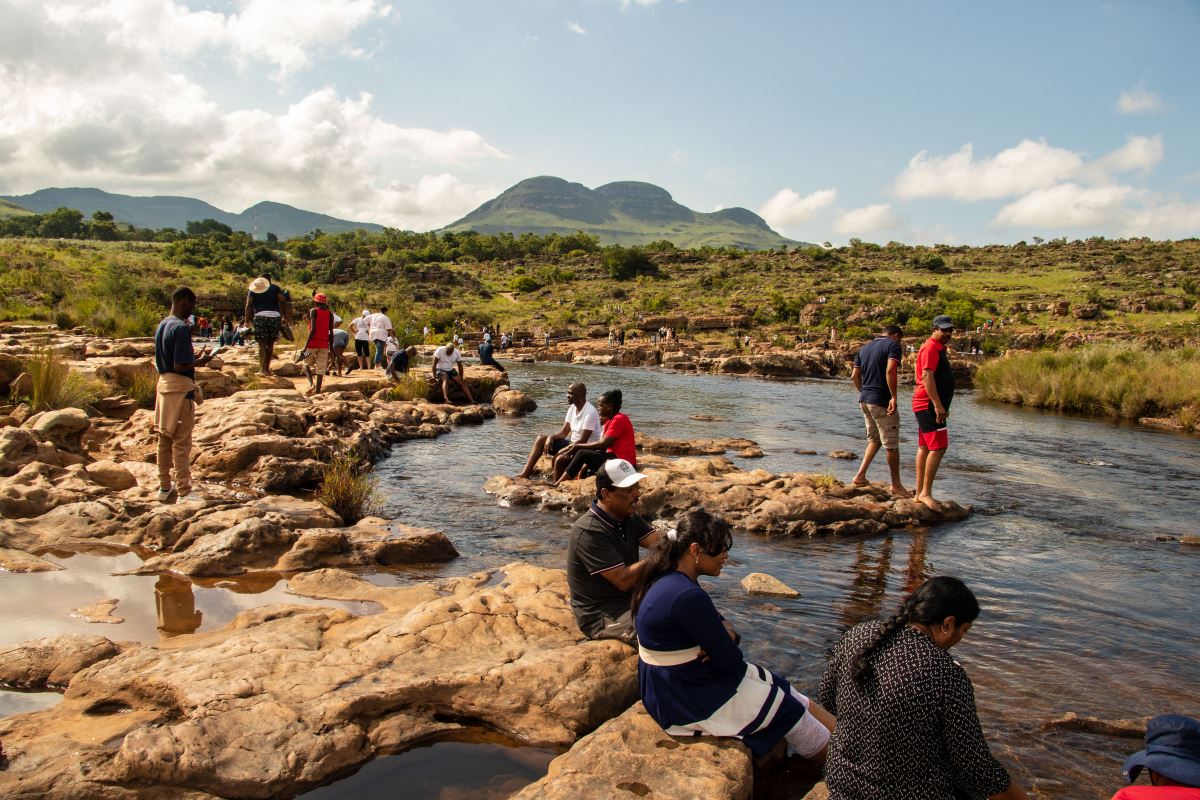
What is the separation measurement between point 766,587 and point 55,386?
1015 cm

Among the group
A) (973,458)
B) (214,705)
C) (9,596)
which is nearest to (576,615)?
(214,705)

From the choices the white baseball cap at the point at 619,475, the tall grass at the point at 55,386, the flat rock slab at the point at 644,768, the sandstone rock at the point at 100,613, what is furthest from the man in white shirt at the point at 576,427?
the tall grass at the point at 55,386

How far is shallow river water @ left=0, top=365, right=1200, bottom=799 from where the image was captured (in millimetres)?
4316

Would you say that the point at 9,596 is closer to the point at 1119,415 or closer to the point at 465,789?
the point at 465,789

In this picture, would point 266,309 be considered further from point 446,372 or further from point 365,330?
point 365,330

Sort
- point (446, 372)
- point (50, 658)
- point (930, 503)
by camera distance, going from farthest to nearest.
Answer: point (446, 372) < point (930, 503) < point (50, 658)

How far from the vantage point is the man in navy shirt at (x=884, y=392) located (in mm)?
9906

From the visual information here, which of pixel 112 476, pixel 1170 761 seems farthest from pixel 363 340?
pixel 1170 761

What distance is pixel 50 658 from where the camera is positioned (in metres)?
4.37

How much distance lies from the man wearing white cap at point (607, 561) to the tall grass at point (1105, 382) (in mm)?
20533

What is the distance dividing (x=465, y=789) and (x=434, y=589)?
8.41 feet

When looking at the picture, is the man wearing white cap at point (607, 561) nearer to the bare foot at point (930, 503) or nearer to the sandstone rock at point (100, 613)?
the sandstone rock at point (100, 613)

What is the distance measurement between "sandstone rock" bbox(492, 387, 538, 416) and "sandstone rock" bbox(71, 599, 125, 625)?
42.5 feet

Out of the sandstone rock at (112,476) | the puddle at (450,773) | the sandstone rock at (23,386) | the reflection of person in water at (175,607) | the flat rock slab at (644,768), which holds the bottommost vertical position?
the puddle at (450,773)
